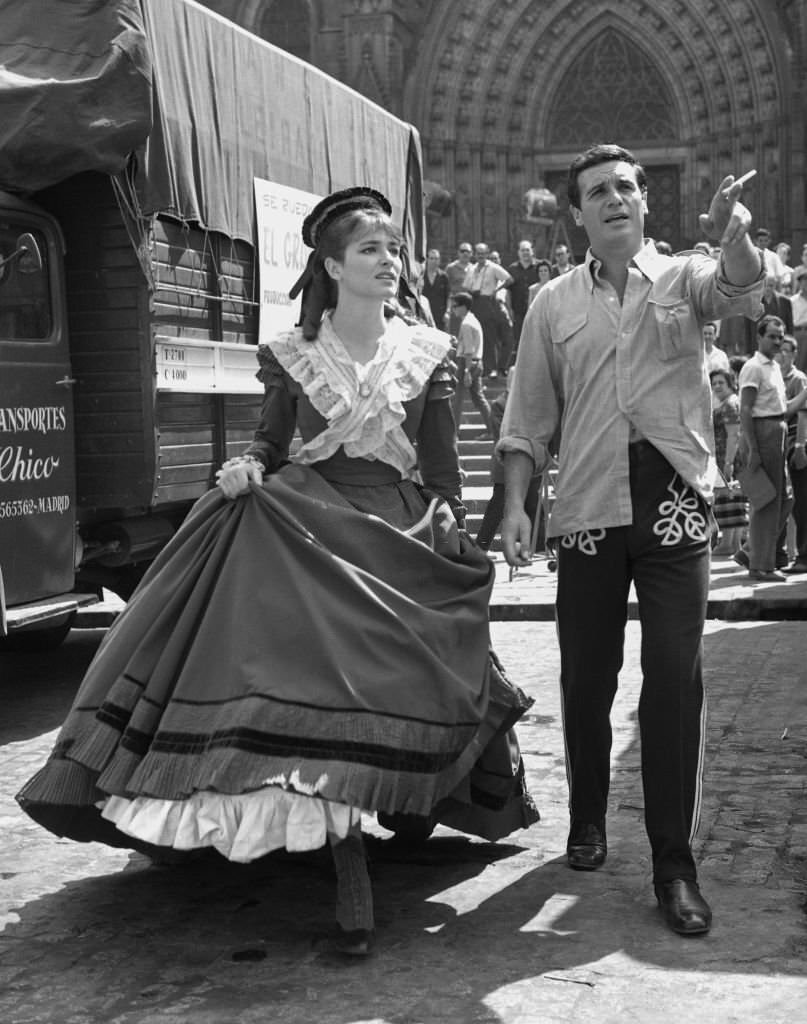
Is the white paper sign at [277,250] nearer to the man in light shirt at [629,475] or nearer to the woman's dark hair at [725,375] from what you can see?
the man in light shirt at [629,475]

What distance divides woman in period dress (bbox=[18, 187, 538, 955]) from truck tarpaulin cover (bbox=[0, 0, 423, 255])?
10.2 feet

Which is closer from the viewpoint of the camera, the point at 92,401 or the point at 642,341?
the point at 642,341

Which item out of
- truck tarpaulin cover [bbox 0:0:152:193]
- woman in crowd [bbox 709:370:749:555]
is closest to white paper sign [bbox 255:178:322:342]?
truck tarpaulin cover [bbox 0:0:152:193]

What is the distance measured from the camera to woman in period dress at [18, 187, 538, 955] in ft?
13.4

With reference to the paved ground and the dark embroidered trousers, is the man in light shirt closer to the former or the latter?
the dark embroidered trousers

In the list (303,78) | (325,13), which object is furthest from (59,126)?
(325,13)

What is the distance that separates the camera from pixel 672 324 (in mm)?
4625

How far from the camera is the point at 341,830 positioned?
13.3 feet

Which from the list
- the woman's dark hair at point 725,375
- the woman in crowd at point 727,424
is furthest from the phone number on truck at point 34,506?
the woman's dark hair at point 725,375

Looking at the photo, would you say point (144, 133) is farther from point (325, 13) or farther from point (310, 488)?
point (325, 13)

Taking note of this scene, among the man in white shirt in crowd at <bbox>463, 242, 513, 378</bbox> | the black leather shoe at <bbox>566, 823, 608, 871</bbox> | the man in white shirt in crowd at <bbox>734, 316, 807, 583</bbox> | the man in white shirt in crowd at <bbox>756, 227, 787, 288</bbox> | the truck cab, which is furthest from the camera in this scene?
the man in white shirt in crowd at <bbox>463, 242, 513, 378</bbox>

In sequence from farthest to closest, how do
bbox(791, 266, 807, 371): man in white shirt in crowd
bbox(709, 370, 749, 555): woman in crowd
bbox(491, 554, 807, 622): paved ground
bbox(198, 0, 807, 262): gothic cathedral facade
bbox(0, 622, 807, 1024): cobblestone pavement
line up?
bbox(198, 0, 807, 262): gothic cathedral facade < bbox(791, 266, 807, 371): man in white shirt in crowd < bbox(709, 370, 749, 555): woman in crowd < bbox(491, 554, 807, 622): paved ground < bbox(0, 622, 807, 1024): cobblestone pavement

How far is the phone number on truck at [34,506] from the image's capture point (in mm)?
7473

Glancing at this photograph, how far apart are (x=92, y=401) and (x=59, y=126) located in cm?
134
